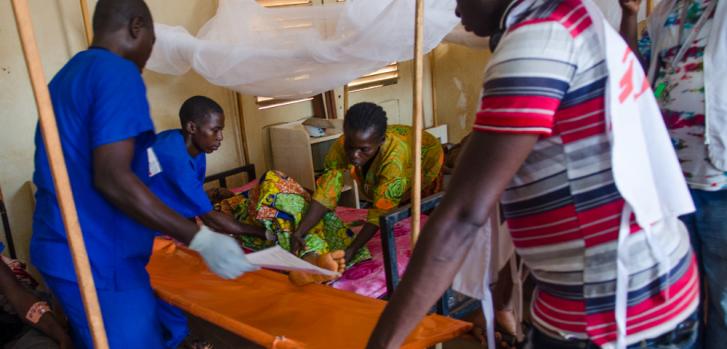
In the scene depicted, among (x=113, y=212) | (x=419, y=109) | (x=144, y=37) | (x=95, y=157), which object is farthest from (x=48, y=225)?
(x=419, y=109)

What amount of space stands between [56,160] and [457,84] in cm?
421

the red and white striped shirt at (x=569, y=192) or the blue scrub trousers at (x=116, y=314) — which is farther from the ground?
the red and white striped shirt at (x=569, y=192)

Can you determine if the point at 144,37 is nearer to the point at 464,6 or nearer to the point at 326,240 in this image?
the point at 464,6

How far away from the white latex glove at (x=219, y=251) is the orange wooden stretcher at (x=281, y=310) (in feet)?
1.20

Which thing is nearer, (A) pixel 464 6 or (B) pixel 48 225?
(A) pixel 464 6

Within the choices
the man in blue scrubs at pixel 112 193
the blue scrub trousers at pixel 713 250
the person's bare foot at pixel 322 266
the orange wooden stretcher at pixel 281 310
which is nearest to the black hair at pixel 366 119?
the person's bare foot at pixel 322 266

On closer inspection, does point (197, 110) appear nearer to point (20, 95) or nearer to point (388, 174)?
point (388, 174)

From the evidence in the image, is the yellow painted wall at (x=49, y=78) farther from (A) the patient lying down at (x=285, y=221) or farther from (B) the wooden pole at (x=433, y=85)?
(A) the patient lying down at (x=285, y=221)

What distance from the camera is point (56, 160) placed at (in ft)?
3.12

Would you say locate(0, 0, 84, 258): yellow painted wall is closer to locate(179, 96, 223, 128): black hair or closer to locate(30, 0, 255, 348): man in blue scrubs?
locate(179, 96, 223, 128): black hair

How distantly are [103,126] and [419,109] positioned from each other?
834 millimetres

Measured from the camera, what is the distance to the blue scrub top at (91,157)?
1.16 meters

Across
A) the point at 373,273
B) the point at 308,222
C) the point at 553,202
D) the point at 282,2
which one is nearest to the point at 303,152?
the point at 282,2

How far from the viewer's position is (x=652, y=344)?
0.74 m
